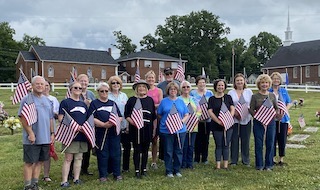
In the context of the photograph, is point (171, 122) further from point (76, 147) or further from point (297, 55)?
point (297, 55)

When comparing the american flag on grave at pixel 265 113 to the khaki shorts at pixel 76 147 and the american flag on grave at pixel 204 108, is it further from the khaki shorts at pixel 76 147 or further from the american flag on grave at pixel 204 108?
the khaki shorts at pixel 76 147

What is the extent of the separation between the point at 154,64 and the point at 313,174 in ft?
170

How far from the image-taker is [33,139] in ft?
18.7

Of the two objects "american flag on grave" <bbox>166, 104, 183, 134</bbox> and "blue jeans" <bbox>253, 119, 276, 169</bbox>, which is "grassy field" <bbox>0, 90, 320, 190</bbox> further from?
"american flag on grave" <bbox>166, 104, 183, 134</bbox>

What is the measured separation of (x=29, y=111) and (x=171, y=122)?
2409 mm

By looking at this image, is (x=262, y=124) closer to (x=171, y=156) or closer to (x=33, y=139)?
→ (x=171, y=156)

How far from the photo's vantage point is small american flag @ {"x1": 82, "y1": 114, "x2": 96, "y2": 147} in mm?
6023

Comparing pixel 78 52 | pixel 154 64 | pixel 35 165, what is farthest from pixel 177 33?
pixel 35 165

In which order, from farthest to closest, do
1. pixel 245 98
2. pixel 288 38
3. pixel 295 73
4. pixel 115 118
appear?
pixel 288 38 < pixel 295 73 < pixel 245 98 < pixel 115 118

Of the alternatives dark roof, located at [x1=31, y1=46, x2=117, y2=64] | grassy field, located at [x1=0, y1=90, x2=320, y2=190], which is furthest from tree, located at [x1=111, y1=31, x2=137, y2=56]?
grassy field, located at [x1=0, y1=90, x2=320, y2=190]

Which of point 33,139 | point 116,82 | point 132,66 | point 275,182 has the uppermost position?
point 132,66

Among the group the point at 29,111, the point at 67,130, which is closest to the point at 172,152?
the point at 67,130

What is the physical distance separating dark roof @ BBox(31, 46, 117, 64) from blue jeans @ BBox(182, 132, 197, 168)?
44.3m

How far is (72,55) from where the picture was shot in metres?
51.9
